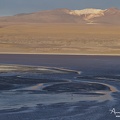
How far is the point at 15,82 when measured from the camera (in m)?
28.5

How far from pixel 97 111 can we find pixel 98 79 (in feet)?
41.4

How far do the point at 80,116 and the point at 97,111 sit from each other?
4.11 feet

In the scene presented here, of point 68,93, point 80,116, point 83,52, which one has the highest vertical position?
A: point 83,52

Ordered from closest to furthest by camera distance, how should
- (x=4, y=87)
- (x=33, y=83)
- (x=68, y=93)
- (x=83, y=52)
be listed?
(x=68, y=93) < (x=4, y=87) < (x=33, y=83) < (x=83, y=52)

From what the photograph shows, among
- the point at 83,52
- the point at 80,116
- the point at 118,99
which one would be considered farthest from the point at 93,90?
the point at 83,52

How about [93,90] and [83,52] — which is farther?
[83,52]

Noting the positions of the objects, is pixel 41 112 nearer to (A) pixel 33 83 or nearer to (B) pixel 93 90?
(B) pixel 93 90

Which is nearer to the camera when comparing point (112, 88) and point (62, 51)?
point (112, 88)

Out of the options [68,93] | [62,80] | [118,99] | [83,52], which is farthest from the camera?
[83,52]

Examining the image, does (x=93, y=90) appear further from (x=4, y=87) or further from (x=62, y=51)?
(x=62, y=51)

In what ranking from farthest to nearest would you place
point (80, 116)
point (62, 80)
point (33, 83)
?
point (62, 80)
point (33, 83)
point (80, 116)

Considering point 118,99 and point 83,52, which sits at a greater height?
point 83,52

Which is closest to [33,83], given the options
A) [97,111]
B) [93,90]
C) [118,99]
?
[93,90]

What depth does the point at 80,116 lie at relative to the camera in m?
17.5
